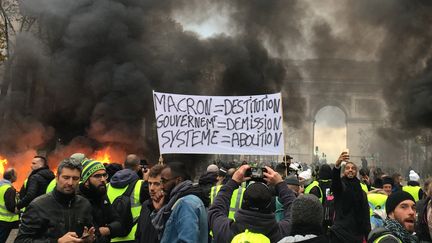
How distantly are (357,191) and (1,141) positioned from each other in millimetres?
17783

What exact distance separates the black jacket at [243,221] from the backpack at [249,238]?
4 cm

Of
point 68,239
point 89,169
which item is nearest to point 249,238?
point 68,239

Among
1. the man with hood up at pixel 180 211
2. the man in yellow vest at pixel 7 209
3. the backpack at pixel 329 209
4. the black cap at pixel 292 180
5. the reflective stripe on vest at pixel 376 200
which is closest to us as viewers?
the man with hood up at pixel 180 211

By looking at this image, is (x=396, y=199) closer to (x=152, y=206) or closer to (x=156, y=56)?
(x=152, y=206)

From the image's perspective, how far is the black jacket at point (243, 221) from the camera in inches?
132

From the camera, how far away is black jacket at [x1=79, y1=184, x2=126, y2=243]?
432 cm

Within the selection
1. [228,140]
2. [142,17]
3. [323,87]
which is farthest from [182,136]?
[323,87]

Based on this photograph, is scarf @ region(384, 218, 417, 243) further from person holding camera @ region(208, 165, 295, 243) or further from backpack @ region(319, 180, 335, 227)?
backpack @ region(319, 180, 335, 227)

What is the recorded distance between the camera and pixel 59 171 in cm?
375

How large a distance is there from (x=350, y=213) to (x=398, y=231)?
2325 millimetres

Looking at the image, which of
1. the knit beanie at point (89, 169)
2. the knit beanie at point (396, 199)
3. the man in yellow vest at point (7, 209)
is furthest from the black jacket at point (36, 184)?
the knit beanie at point (396, 199)

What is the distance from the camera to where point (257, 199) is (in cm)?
334

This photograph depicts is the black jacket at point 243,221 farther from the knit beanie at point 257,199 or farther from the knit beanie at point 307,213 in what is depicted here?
the knit beanie at point 307,213

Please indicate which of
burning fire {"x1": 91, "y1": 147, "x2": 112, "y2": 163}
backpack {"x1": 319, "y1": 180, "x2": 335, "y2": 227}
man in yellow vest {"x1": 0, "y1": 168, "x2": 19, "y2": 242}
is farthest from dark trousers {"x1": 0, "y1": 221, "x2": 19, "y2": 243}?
burning fire {"x1": 91, "y1": 147, "x2": 112, "y2": 163}
